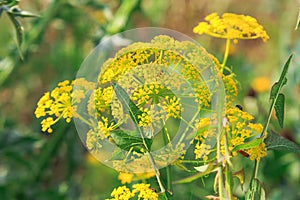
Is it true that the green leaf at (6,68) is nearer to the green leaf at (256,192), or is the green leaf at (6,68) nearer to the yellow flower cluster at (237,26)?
the yellow flower cluster at (237,26)

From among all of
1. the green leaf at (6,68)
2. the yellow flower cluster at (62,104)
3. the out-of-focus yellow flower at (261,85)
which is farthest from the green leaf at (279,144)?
the out-of-focus yellow flower at (261,85)

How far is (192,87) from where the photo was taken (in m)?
0.93

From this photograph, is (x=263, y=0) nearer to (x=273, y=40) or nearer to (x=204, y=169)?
(x=273, y=40)

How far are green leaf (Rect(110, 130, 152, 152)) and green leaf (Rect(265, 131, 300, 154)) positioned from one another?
0.64ft

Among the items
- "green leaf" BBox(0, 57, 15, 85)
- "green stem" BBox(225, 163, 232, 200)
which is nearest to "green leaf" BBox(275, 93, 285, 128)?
"green stem" BBox(225, 163, 232, 200)

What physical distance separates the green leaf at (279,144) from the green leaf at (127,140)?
194mm

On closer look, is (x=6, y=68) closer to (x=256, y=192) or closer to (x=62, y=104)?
(x=62, y=104)

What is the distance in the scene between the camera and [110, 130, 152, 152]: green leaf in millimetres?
902

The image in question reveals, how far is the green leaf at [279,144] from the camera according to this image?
3.16 feet

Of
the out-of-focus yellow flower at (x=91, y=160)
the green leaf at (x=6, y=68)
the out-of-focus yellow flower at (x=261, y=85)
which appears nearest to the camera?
the green leaf at (x=6, y=68)

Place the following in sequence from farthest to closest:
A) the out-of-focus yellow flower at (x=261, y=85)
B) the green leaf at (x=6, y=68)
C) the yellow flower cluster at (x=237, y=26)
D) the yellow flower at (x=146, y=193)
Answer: the out-of-focus yellow flower at (x=261, y=85) → the green leaf at (x=6, y=68) → the yellow flower cluster at (x=237, y=26) → the yellow flower at (x=146, y=193)

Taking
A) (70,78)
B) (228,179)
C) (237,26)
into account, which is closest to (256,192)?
(228,179)

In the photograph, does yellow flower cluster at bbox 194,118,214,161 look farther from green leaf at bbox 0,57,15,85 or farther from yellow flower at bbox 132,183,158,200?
green leaf at bbox 0,57,15,85

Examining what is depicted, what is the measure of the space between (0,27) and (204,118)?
2281 millimetres
